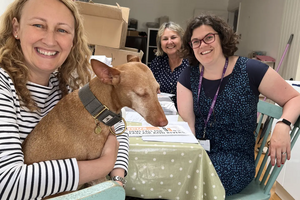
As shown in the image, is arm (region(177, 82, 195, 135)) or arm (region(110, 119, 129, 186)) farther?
arm (region(177, 82, 195, 135))

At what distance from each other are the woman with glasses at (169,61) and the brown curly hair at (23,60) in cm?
150

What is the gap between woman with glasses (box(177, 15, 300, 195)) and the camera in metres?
1.27

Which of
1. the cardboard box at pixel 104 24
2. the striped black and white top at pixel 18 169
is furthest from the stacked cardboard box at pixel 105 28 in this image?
the striped black and white top at pixel 18 169

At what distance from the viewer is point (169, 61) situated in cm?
271

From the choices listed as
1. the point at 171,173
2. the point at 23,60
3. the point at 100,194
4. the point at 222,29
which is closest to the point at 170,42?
the point at 222,29

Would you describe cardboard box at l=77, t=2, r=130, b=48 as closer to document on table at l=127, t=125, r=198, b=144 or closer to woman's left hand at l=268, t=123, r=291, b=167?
document on table at l=127, t=125, r=198, b=144

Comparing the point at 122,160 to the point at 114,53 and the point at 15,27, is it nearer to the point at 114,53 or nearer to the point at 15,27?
the point at 15,27

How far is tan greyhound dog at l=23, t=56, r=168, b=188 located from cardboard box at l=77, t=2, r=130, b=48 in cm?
181

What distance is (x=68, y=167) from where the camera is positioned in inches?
27.6

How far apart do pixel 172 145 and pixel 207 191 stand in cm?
26

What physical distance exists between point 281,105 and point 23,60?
1379 millimetres

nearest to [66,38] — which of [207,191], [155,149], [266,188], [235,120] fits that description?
[155,149]

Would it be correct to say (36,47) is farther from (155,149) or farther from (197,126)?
(197,126)

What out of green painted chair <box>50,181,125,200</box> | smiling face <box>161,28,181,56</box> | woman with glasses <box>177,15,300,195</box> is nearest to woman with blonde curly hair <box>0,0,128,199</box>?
green painted chair <box>50,181,125,200</box>
